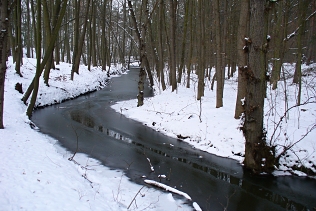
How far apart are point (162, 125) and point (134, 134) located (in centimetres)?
149

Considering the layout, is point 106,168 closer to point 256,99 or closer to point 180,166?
point 180,166

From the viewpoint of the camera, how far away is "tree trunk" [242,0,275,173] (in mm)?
6527

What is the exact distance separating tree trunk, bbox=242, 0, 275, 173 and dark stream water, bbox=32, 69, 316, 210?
0.46 meters

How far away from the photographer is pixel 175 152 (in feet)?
28.5

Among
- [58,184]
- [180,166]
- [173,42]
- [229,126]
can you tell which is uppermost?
[173,42]

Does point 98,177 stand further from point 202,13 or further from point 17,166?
point 202,13

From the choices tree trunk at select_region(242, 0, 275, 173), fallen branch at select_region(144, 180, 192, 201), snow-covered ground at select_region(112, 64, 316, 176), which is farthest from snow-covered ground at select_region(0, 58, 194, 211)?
snow-covered ground at select_region(112, 64, 316, 176)

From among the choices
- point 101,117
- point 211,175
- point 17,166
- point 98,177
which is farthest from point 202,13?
point 17,166

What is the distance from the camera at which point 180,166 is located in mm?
7598

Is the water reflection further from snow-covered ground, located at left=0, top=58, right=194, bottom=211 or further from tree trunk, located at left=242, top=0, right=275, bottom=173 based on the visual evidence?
snow-covered ground, located at left=0, top=58, right=194, bottom=211

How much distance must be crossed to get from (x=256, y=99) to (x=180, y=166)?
9.31ft

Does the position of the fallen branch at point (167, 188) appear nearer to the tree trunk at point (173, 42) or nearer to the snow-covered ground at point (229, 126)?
the snow-covered ground at point (229, 126)

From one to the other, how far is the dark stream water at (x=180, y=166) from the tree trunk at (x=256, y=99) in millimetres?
460

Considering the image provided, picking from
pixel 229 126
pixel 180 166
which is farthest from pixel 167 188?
pixel 229 126
